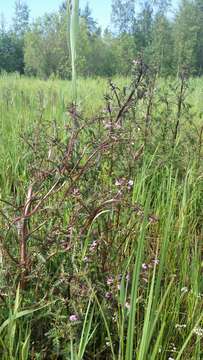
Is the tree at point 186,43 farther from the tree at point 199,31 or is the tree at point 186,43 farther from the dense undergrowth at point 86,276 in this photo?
the dense undergrowth at point 86,276

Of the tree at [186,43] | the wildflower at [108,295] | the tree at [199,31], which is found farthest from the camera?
the tree at [199,31]

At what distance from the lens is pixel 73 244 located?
77 cm

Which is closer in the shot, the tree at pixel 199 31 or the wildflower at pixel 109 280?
the wildflower at pixel 109 280

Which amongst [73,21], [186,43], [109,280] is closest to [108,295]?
[109,280]

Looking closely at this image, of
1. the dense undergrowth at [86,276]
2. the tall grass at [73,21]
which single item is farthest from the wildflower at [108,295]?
the tall grass at [73,21]

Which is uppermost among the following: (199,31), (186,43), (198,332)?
(199,31)

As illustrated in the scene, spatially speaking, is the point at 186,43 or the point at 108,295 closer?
the point at 108,295

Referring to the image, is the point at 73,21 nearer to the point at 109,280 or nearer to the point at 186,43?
the point at 109,280

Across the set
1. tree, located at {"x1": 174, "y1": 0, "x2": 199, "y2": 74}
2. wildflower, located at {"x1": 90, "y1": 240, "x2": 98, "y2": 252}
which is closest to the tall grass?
wildflower, located at {"x1": 90, "y1": 240, "x2": 98, "y2": 252}

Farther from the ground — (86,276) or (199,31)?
(199,31)

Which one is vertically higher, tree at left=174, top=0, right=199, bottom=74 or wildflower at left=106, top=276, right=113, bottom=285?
tree at left=174, top=0, right=199, bottom=74

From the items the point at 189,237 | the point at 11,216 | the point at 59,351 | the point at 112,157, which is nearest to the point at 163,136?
the point at 112,157

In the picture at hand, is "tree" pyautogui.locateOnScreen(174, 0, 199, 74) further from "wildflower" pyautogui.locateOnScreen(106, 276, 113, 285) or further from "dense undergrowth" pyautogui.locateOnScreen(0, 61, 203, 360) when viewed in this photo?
"wildflower" pyautogui.locateOnScreen(106, 276, 113, 285)

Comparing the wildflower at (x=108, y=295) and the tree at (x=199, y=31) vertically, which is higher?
the tree at (x=199, y=31)
